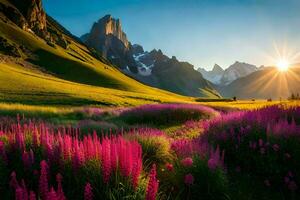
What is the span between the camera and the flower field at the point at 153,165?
5.10m

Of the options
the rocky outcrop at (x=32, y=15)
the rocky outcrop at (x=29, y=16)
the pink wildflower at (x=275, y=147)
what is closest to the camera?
the pink wildflower at (x=275, y=147)

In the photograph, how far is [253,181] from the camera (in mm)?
7797

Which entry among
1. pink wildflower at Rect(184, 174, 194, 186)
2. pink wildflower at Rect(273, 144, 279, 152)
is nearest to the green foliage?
pink wildflower at Rect(184, 174, 194, 186)

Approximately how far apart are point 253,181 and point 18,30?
14103 centimetres

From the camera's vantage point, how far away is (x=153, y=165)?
4410mm

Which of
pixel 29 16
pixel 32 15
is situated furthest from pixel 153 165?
pixel 32 15

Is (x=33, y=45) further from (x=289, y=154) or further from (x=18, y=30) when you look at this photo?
(x=289, y=154)

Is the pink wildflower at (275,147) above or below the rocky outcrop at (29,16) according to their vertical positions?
below

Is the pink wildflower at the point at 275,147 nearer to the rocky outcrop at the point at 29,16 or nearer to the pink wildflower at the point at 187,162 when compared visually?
the pink wildflower at the point at 187,162

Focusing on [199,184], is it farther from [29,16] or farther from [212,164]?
[29,16]

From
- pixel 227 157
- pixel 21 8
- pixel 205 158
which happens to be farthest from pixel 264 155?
pixel 21 8

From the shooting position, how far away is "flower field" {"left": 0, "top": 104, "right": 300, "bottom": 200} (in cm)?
510

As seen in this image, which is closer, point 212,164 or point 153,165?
point 153,165

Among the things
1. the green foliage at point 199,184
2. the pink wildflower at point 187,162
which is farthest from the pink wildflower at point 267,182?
the pink wildflower at point 187,162
